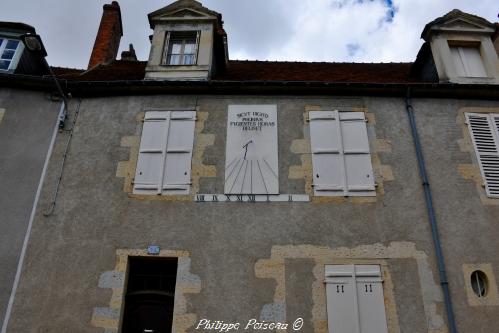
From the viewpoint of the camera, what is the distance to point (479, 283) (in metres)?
5.84

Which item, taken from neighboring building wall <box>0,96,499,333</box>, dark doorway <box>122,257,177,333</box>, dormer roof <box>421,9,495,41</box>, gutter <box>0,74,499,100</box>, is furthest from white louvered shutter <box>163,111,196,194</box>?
dormer roof <box>421,9,495,41</box>

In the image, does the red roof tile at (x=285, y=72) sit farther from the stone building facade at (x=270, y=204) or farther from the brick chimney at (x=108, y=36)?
the stone building facade at (x=270, y=204)

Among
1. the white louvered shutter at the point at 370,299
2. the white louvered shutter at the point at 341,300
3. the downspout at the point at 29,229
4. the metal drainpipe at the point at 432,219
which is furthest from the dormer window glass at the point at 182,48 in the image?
the white louvered shutter at the point at 370,299

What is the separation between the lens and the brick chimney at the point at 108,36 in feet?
31.1

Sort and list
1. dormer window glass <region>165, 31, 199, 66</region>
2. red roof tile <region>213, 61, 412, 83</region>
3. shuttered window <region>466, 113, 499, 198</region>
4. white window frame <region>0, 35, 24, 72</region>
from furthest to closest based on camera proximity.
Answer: red roof tile <region>213, 61, 412, 83</region> → dormer window glass <region>165, 31, 199, 66</region> → white window frame <region>0, 35, 24, 72</region> → shuttered window <region>466, 113, 499, 198</region>

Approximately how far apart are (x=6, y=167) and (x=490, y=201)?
739cm

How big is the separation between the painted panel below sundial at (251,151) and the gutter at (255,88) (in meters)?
0.37

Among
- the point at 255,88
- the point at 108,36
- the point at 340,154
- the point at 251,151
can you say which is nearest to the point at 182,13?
the point at 255,88

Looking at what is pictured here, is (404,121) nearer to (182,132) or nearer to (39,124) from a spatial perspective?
(182,132)

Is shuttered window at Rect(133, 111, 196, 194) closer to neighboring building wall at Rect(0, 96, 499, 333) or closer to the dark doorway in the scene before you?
neighboring building wall at Rect(0, 96, 499, 333)

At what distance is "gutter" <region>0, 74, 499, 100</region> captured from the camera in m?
7.19

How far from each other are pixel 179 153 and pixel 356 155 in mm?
2799

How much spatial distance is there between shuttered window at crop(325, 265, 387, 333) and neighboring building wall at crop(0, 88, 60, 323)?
4.37 meters

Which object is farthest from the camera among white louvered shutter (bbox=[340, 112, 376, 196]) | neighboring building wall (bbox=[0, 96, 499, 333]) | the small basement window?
white louvered shutter (bbox=[340, 112, 376, 196])
